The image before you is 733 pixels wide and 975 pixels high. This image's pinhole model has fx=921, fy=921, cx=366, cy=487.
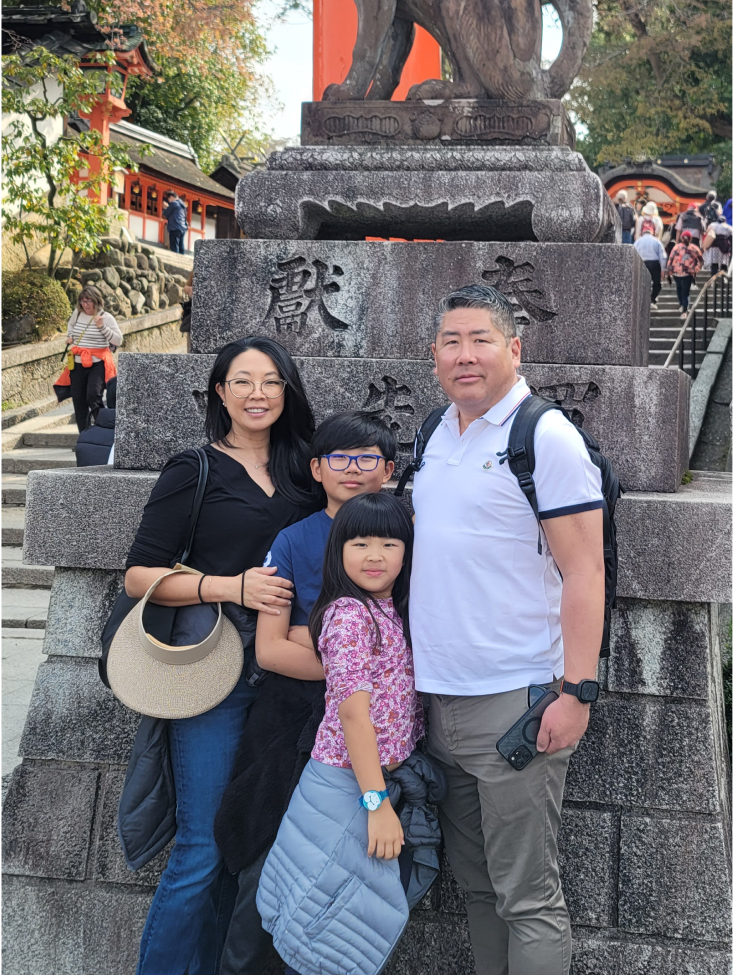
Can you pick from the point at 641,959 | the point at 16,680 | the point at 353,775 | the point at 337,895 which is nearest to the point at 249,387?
the point at 353,775

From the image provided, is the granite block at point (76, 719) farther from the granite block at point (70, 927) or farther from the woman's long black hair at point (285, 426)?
the woman's long black hair at point (285, 426)

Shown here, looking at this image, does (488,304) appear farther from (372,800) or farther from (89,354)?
(89,354)

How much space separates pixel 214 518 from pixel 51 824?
135cm

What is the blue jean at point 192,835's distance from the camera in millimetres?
2473

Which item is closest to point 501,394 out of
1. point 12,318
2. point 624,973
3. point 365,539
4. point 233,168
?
point 365,539

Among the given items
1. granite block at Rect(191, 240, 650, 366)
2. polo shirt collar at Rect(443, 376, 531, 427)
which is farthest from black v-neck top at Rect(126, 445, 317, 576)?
granite block at Rect(191, 240, 650, 366)

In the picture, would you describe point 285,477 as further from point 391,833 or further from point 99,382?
point 99,382

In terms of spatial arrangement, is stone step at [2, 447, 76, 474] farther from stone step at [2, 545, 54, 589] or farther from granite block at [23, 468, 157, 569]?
granite block at [23, 468, 157, 569]

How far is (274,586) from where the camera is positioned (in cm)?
233

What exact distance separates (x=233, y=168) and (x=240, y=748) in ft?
92.1

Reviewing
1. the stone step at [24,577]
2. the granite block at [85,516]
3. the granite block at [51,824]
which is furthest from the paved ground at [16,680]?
the granite block at [85,516]

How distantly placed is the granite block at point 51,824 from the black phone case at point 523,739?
1588 millimetres

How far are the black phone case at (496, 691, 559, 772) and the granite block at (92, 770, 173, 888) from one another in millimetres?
1447

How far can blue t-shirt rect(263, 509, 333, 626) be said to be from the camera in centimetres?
238
